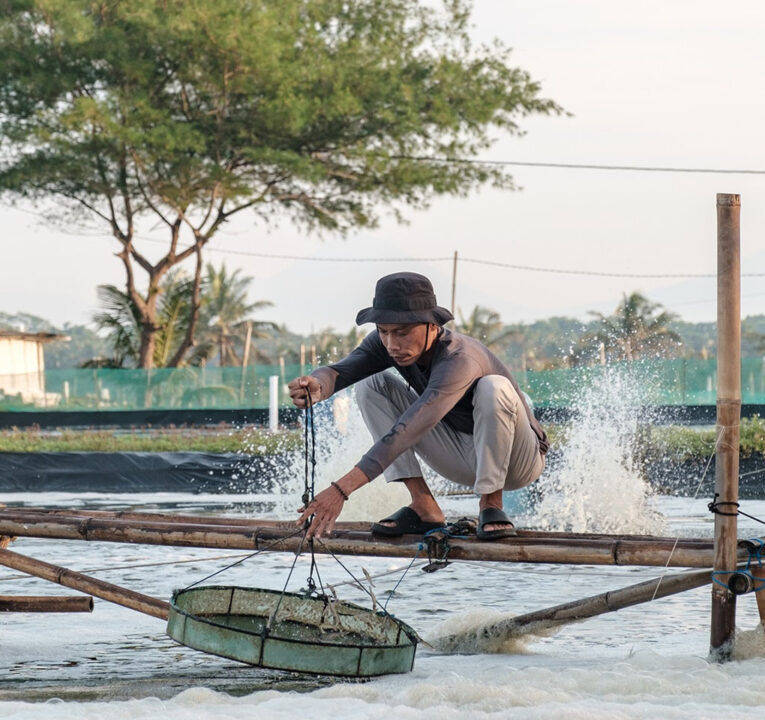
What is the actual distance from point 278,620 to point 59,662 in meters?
0.96

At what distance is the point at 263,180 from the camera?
1153 inches

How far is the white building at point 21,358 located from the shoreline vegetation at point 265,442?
38.5ft

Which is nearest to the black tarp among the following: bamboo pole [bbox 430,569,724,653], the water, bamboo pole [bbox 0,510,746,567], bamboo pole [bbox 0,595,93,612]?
the water

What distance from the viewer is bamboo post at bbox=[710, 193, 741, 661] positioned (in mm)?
4234

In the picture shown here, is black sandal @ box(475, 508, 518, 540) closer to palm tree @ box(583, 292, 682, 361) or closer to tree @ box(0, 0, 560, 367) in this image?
tree @ box(0, 0, 560, 367)

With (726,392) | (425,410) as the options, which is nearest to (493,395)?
(425,410)

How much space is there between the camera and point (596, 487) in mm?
10219

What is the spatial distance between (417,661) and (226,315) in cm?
4897

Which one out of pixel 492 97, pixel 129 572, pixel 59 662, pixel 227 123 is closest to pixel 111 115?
pixel 227 123

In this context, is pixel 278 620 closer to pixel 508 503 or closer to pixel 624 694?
pixel 624 694

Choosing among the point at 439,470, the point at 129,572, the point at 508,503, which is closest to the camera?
the point at 439,470

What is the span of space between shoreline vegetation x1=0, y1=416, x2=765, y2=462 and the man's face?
8.65 m

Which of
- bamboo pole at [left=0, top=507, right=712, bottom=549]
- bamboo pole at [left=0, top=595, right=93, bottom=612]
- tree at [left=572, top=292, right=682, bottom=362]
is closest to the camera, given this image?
bamboo pole at [left=0, top=507, right=712, bottom=549]

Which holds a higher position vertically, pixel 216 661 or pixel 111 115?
pixel 111 115
